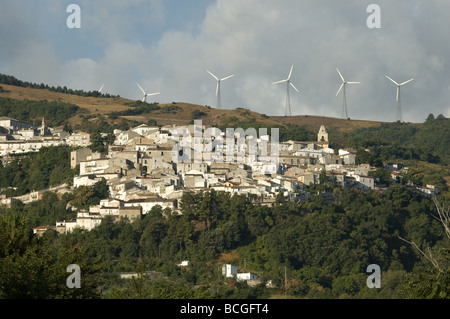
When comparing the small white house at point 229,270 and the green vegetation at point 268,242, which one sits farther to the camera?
the small white house at point 229,270

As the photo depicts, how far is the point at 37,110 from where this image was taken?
122 metres

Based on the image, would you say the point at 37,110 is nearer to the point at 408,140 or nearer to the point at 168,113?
the point at 168,113

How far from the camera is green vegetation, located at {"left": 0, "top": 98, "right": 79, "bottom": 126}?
391 ft

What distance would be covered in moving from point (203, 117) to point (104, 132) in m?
26.1

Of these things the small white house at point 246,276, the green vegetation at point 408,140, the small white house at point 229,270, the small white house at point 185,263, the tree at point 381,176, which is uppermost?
the green vegetation at point 408,140

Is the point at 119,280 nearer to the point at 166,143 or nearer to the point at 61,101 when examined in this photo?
the point at 166,143

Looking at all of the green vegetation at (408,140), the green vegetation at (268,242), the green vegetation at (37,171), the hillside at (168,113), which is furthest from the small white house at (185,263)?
the hillside at (168,113)

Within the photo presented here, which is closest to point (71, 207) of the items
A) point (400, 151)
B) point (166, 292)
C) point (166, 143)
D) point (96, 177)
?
point (96, 177)

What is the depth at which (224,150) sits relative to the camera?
8906 centimetres

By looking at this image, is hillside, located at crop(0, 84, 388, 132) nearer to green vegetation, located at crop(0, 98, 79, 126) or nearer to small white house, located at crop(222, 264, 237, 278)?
green vegetation, located at crop(0, 98, 79, 126)

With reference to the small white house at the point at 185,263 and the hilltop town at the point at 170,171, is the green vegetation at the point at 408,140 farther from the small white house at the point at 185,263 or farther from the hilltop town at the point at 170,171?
the small white house at the point at 185,263

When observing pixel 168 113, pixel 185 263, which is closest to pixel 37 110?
pixel 168 113

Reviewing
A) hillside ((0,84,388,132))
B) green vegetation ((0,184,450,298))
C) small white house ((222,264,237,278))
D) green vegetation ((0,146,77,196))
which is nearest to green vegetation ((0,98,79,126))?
hillside ((0,84,388,132))

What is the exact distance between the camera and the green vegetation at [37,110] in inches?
4697
